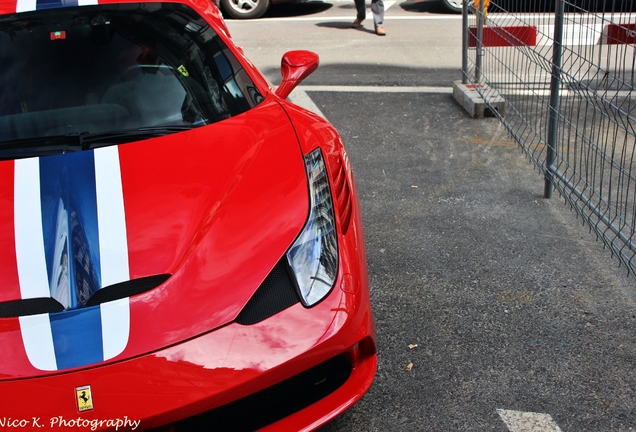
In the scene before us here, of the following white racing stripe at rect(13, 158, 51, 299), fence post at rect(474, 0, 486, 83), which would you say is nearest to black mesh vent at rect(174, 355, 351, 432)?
white racing stripe at rect(13, 158, 51, 299)

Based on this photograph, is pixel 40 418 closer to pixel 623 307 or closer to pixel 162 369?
pixel 162 369

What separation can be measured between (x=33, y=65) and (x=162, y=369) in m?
1.73

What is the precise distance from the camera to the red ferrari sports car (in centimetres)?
192

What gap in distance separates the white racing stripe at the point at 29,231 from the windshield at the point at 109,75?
24 cm

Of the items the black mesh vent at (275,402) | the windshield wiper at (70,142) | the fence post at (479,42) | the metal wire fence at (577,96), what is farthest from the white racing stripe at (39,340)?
the fence post at (479,42)

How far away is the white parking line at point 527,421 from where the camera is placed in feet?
7.97

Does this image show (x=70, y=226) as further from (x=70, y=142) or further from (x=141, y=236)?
(x=70, y=142)

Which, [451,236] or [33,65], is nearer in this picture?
[33,65]

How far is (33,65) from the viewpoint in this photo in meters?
3.02

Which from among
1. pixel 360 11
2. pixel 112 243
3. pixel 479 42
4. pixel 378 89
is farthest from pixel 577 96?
pixel 360 11

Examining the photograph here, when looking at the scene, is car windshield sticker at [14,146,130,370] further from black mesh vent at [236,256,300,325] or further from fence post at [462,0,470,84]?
fence post at [462,0,470,84]

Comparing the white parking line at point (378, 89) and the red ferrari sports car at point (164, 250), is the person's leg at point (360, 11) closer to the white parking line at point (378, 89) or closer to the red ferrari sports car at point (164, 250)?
the white parking line at point (378, 89)

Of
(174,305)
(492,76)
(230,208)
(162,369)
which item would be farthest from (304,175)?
(492,76)

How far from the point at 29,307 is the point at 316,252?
0.89 metres
